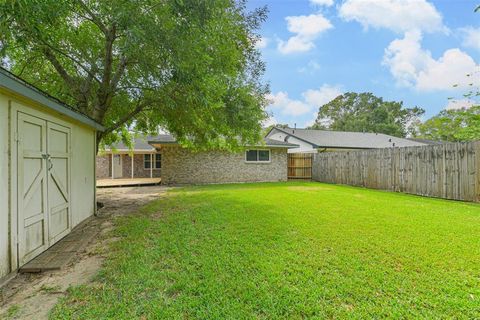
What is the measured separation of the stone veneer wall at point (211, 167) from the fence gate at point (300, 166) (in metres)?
1.66

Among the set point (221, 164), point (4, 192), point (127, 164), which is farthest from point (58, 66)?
point (127, 164)

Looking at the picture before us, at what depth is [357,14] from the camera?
9812 millimetres

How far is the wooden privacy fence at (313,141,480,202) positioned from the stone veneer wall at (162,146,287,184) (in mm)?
4392

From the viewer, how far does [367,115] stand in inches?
1581

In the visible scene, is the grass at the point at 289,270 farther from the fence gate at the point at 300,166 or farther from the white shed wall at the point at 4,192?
the fence gate at the point at 300,166

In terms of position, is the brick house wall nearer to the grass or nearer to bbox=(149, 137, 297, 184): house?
bbox=(149, 137, 297, 184): house

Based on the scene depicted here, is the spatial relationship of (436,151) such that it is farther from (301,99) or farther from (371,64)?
(301,99)

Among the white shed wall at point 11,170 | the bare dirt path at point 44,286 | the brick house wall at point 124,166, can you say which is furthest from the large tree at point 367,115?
the bare dirt path at point 44,286

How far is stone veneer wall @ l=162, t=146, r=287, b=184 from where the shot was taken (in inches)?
581

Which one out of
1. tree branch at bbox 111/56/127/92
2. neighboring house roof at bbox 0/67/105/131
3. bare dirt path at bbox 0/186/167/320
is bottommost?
bare dirt path at bbox 0/186/167/320

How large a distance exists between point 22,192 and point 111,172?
16.0m

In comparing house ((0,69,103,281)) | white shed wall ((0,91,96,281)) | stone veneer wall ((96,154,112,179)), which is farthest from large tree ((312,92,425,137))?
house ((0,69,103,281))

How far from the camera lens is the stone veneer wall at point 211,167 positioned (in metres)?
14.8

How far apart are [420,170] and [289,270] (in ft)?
29.0
